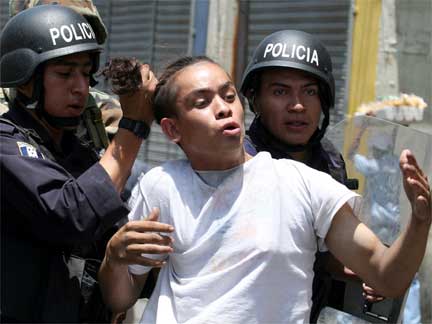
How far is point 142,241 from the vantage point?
2.29 metres

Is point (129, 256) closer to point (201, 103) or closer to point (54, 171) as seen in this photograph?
point (54, 171)

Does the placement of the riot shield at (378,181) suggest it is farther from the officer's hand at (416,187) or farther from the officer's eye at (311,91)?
the officer's hand at (416,187)

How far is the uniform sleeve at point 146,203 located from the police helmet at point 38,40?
1.67 feet

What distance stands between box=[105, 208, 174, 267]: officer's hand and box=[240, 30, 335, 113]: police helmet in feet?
3.26

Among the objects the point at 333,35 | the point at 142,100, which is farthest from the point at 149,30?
the point at 142,100

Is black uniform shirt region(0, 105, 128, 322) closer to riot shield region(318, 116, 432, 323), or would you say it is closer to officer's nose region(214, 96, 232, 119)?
officer's nose region(214, 96, 232, 119)

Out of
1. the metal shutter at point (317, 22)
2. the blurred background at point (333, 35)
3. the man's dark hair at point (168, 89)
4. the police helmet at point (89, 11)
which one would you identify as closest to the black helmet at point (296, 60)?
the man's dark hair at point (168, 89)

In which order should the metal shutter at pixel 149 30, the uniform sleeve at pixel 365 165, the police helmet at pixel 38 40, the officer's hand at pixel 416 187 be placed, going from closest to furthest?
1. the officer's hand at pixel 416 187
2. the police helmet at pixel 38 40
3. the uniform sleeve at pixel 365 165
4. the metal shutter at pixel 149 30

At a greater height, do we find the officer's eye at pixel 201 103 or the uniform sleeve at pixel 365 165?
the officer's eye at pixel 201 103

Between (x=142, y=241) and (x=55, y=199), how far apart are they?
0.32 meters

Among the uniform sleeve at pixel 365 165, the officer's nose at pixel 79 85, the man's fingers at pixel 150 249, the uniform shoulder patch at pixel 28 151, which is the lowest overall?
the man's fingers at pixel 150 249

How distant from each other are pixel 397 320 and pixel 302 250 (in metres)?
0.77

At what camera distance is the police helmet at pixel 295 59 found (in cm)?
310

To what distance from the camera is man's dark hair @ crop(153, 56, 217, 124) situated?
2564mm
